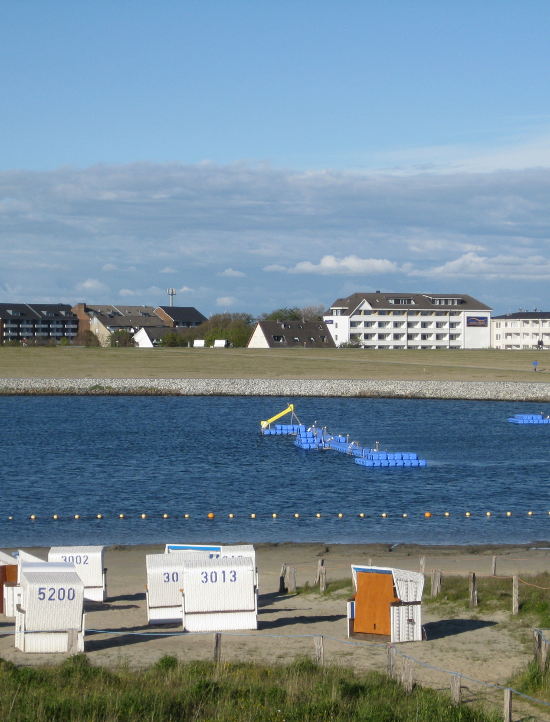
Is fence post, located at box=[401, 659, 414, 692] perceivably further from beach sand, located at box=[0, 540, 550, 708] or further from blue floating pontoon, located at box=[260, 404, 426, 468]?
blue floating pontoon, located at box=[260, 404, 426, 468]

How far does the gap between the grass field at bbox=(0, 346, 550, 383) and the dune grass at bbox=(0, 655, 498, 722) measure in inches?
4349

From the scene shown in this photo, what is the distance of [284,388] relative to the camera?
405 feet

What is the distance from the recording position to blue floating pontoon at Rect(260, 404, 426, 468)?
2517 inches

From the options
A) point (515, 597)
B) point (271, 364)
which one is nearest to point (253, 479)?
point (515, 597)

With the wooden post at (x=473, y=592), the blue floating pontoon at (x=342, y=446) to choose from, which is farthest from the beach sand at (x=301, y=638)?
the blue floating pontoon at (x=342, y=446)

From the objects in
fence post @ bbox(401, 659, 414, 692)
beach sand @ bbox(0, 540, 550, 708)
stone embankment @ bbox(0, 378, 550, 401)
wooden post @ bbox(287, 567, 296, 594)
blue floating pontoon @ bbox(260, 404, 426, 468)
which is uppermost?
stone embankment @ bbox(0, 378, 550, 401)

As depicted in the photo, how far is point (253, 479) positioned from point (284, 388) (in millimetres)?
66159

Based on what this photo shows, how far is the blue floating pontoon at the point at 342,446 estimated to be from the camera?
63938 millimetres

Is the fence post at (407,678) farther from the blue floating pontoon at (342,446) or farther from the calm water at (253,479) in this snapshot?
the blue floating pontoon at (342,446)

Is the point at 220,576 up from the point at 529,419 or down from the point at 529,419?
down

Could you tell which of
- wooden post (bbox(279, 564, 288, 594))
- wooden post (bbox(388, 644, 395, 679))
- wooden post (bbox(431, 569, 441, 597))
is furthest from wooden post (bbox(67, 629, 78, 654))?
wooden post (bbox(431, 569, 441, 597))

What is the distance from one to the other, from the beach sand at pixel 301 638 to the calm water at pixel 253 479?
928 cm

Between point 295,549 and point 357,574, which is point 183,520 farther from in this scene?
point 357,574

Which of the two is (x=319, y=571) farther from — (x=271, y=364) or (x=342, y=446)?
(x=271, y=364)
